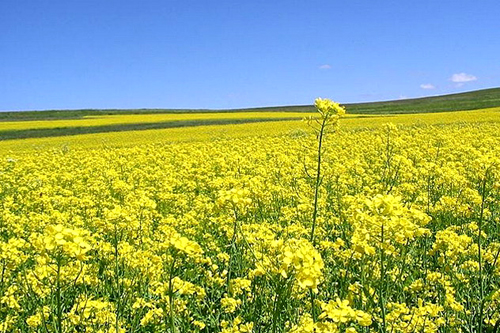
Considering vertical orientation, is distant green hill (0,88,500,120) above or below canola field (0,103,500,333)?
above

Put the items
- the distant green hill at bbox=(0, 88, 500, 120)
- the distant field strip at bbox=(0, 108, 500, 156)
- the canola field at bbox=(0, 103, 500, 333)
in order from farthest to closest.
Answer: the distant green hill at bbox=(0, 88, 500, 120) → the distant field strip at bbox=(0, 108, 500, 156) → the canola field at bbox=(0, 103, 500, 333)

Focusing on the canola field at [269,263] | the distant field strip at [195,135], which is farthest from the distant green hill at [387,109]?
the canola field at [269,263]

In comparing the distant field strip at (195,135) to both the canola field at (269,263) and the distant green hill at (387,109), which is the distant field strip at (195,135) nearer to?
the canola field at (269,263)

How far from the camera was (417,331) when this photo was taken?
2.97 meters

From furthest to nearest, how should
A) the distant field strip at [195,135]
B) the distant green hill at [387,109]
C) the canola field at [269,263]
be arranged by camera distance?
the distant green hill at [387,109]
the distant field strip at [195,135]
the canola field at [269,263]

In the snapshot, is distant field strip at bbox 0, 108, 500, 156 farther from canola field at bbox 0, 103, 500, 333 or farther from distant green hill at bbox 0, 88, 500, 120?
distant green hill at bbox 0, 88, 500, 120

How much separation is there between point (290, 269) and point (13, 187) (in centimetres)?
913

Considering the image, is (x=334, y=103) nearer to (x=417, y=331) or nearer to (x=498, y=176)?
(x=417, y=331)

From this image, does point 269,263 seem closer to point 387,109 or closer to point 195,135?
point 195,135

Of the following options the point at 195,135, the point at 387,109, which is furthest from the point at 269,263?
the point at 387,109

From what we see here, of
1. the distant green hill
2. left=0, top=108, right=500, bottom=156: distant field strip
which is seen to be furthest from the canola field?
the distant green hill

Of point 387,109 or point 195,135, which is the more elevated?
point 387,109

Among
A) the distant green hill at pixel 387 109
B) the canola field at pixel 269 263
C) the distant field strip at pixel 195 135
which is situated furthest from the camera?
the distant green hill at pixel 387 109

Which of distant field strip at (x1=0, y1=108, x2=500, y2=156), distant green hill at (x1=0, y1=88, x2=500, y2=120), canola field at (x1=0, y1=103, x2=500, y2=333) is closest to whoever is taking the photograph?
A: canola field at (x1=0, y1=103, x2=500, y2=333)
